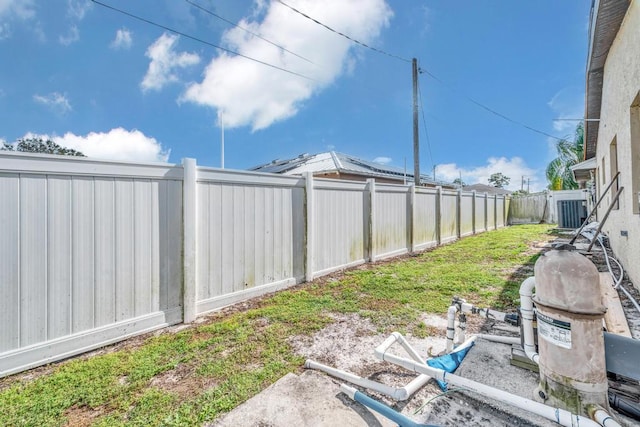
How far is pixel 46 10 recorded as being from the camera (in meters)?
4.89

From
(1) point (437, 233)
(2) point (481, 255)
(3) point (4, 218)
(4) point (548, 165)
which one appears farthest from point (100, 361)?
(4) point (548, 165)

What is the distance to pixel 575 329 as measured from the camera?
1362 millimetres

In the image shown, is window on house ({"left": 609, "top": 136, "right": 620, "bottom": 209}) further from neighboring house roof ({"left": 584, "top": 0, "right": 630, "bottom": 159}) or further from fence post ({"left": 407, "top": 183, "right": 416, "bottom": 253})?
fence post ({"left": 407, "top": 183, "right": 416, "bottom": 253})

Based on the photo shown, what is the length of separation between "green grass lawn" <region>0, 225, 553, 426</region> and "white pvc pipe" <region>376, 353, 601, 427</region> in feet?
3.10

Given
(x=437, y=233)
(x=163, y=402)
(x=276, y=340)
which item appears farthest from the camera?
(x=437, y=233)

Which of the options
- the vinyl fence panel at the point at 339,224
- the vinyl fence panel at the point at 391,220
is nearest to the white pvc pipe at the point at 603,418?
the vinyl fence panel at the point at 339,224

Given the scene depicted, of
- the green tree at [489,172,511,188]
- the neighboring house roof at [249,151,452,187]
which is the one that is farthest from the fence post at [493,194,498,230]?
the green tree at [489,172,511,188]

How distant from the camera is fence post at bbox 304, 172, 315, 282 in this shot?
456cm

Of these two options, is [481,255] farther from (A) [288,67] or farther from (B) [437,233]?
(A) [288,67]

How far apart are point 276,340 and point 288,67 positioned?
739 cm

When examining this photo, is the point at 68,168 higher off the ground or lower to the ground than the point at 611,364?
higher

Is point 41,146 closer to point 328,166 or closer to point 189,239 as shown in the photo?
point 328,166

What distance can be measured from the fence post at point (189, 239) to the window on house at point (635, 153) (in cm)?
499

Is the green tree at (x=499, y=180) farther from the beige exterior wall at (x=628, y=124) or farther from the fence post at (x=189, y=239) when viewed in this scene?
the fence post at (x=189, y=239)
